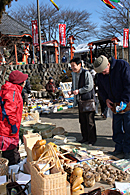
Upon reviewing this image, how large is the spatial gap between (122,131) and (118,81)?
99 cm

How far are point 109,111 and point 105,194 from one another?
1.82m

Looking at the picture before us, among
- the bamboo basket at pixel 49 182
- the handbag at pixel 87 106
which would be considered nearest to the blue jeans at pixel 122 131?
the handbag at pixel 87 106

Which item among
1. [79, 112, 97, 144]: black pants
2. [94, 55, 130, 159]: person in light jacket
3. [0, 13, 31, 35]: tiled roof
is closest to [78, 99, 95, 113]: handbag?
[79, 112, 97, 144]: black pants

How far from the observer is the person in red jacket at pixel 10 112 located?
2.86 metres

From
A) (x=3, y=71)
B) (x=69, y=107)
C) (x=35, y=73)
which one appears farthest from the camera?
(x=35, y=73)

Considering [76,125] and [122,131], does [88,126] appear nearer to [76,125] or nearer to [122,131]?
[122,131]

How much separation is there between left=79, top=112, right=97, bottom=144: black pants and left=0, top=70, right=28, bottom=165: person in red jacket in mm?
1700

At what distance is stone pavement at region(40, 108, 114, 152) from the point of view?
4.34 meters

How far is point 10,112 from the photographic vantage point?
287 cm

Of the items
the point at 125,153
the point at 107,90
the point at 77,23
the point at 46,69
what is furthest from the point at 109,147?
the point at 77,23

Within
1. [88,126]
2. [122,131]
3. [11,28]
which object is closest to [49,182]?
[122,131]

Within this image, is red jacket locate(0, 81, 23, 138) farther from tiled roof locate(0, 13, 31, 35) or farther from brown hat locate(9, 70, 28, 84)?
tiled roof locate(0, 13, 31, 35)

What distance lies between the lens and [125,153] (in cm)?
346

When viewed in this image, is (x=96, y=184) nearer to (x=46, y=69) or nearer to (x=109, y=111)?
(x=109, y=111)
